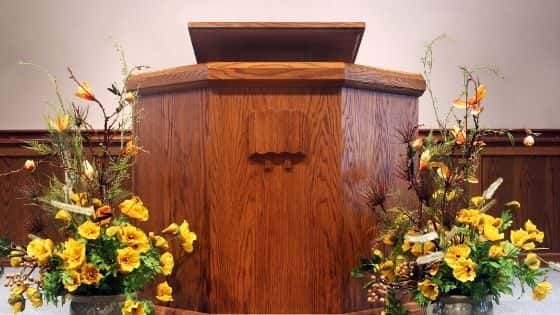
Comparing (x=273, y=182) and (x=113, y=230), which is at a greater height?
(x=273, y=182)

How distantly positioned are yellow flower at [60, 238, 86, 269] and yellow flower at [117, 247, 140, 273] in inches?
3.7

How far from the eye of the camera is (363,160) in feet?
7.14

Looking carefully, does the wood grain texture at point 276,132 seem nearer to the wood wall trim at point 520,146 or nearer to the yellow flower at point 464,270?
the yellow flower at point 464,270

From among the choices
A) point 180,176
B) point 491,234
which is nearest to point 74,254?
point 180,176

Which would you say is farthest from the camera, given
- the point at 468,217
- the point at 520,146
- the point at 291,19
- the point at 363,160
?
the point at 291,19

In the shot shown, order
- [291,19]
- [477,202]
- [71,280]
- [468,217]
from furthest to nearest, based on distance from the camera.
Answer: [291,19] < [477,202] < [468,217] < [71,280]

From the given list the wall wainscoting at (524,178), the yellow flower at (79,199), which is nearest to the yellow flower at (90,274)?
the yellow flower at (79,199)

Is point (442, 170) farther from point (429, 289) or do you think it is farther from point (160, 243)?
point (160, 243)

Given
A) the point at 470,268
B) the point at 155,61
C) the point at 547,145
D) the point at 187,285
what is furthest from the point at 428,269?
the point at 155,61

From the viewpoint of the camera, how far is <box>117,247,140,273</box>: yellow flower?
183 cm

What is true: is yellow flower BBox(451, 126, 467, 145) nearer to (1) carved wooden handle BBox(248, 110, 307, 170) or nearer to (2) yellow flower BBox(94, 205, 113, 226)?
(1) carved wooden handle BBox(248, 110, 307, 170)

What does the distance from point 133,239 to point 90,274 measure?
0.15m

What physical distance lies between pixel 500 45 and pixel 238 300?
279 cm

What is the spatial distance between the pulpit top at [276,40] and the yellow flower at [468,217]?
25.1 inches
